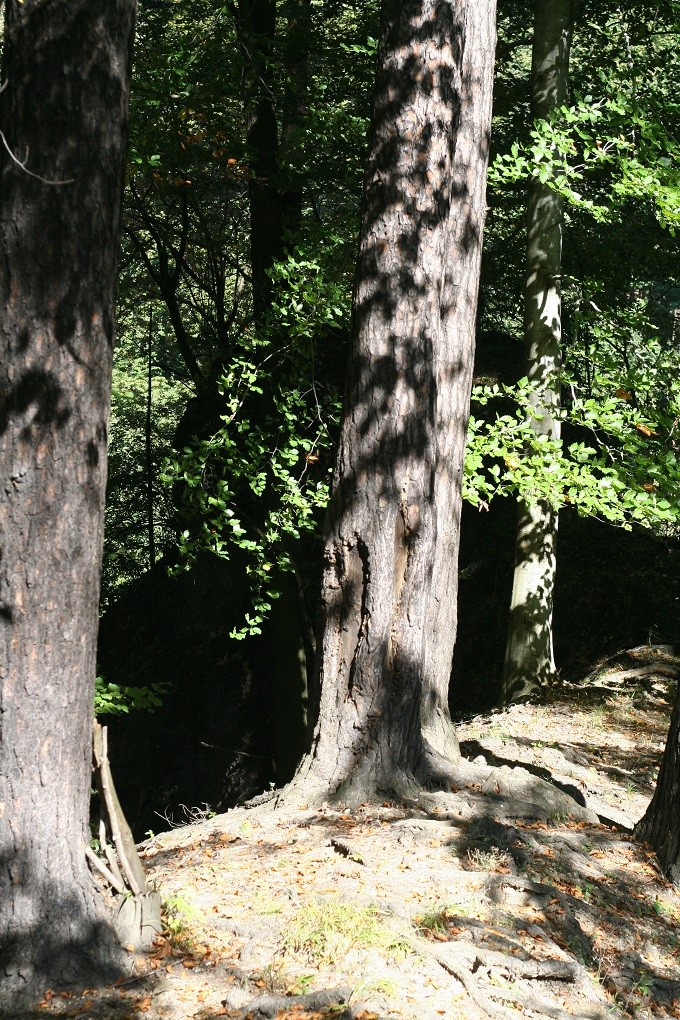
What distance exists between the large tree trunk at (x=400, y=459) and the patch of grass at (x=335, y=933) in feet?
3.78

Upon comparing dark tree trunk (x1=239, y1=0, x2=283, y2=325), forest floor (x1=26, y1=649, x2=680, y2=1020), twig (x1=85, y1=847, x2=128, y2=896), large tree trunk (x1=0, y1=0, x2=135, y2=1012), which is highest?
dark tree trunk (x1=239, y1=0, x2=283, y2=325)

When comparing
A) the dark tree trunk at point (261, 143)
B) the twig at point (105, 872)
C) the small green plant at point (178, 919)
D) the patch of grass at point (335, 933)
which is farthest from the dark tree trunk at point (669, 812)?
the dark tree trunk at point (261, 143)

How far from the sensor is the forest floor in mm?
3512

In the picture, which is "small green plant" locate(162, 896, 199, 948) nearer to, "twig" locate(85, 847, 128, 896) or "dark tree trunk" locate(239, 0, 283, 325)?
"twig" locate(85, 847, 128, 896)

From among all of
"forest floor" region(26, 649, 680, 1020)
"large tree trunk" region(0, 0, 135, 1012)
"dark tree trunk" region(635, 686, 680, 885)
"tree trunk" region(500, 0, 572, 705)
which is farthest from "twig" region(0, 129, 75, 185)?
"tree trunk" region(500, 0, 572, 705)

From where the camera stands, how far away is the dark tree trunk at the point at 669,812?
15.7ft

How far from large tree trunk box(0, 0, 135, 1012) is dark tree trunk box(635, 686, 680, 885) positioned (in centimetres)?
283

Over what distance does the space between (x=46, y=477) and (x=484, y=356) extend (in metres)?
10.3

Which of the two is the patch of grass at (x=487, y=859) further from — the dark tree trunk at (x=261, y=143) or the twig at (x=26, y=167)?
the dark tree trunk at (x=261, y=143)

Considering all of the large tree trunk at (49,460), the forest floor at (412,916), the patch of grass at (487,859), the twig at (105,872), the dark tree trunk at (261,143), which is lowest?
the forest floor at (412,916)

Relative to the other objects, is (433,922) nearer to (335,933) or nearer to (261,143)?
(335,933)

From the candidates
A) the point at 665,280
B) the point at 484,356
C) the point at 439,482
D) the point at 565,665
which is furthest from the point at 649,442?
the point at 665,280

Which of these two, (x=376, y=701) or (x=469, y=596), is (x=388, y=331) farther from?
(x=469, y=596)

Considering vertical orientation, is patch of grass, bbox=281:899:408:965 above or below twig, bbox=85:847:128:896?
below
